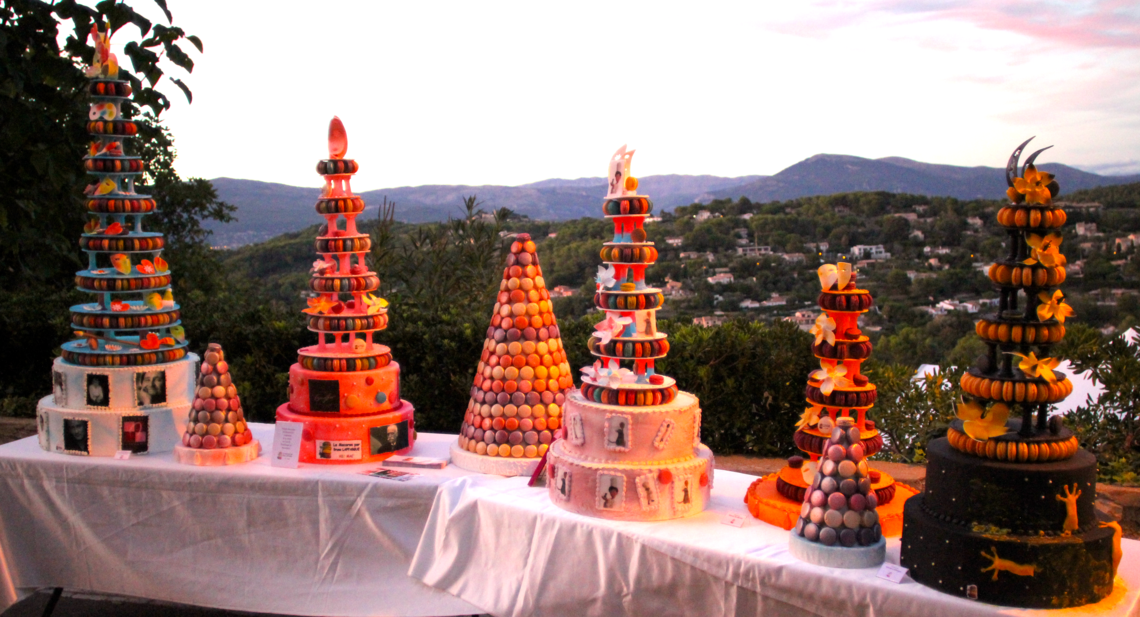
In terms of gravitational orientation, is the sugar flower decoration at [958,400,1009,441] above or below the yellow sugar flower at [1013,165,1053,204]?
below

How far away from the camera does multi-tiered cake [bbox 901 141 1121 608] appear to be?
2.53 metres

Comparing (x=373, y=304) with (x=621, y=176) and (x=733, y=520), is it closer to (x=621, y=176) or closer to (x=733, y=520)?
(x=621, y=176)

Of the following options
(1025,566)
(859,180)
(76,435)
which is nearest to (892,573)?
(1025,566)

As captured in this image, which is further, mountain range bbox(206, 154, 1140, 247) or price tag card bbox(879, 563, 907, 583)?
mountain range bbox(206, 154, 1140, 247)

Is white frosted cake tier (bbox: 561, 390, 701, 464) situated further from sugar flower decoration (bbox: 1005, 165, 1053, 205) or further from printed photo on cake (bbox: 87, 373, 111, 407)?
printed photo on cake (bbox: 87, 373, 111, 407)

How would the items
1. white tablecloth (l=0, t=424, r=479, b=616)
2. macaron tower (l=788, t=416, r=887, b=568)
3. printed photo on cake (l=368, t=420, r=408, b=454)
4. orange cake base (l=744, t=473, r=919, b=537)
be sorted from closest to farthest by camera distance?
macaron tower (l=788, t=416, r=887, b=568) → orange cake base (l=744, t=473, r=919, b=537) → white tablecloth (l=0, t=424, r=479, b=616) → printed photo on cake (l=368, t=420, r=408, b=454)

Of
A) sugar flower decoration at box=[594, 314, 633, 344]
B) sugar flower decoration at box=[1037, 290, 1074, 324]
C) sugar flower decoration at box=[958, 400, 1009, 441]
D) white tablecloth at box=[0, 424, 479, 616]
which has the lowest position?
white tablecloth at box=[0, 424, 479, 616]

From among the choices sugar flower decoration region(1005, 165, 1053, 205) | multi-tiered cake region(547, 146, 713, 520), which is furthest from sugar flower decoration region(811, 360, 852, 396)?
sugar flower decoration region(1005, 165, 1053, 205)

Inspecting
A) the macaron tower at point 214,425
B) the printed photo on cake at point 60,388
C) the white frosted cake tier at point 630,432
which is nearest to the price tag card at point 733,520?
the white frosted cake tier at point 630,432

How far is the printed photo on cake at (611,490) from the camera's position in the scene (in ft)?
11.0

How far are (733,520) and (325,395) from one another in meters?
1.98

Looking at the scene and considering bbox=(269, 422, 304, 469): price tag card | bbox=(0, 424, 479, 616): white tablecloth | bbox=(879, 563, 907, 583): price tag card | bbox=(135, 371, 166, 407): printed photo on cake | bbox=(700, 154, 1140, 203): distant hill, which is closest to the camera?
bbox=(879, 563, 907, 583): price tag card

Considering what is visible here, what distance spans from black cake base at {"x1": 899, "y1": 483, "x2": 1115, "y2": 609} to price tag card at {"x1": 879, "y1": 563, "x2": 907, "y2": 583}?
119mm

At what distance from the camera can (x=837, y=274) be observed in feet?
10.4
